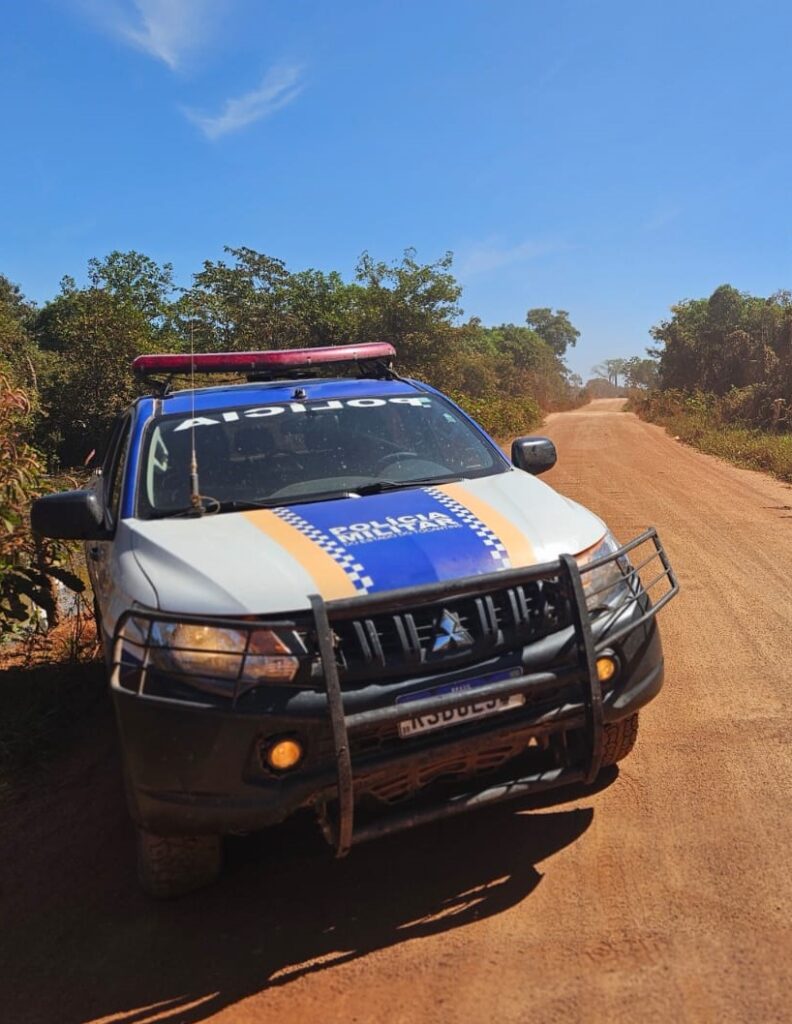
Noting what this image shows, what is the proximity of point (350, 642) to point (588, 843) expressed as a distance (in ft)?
4.33

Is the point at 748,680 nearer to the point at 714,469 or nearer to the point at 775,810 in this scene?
the point at 775,810

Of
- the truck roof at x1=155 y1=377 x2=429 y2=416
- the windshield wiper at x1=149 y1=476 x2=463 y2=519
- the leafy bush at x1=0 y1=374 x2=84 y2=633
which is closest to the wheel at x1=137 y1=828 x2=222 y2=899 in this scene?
the windshield wiper at x1=149 y1=476 x2=463 y2=519

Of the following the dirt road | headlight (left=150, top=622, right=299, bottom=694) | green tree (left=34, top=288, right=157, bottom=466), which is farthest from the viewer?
green tree (left=34, top=288, right=157, bottom=466)

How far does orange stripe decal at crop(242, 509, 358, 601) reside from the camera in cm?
262

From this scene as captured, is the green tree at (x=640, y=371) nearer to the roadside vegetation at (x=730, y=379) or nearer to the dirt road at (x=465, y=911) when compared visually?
the roadside vegetation at (x=730, y=379)

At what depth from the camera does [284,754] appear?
96.6 inches

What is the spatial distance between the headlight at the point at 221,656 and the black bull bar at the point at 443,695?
0.04 m

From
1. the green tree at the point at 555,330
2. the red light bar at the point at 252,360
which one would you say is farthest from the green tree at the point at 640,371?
the red light bar at the point at 252,360

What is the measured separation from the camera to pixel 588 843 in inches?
120

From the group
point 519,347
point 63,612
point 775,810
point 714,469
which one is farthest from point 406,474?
point 519,347

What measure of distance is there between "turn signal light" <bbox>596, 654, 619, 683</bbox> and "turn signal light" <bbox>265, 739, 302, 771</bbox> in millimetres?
1085

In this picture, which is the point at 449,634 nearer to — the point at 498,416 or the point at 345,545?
the point at 345,545

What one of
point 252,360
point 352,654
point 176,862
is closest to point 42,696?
point 176,862

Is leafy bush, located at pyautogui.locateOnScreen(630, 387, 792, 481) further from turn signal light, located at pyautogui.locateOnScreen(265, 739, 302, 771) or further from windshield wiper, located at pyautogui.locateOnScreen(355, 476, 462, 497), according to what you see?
turn signal light, located at pyautogui.locateOnScreen(265, 739, 302, 771)
